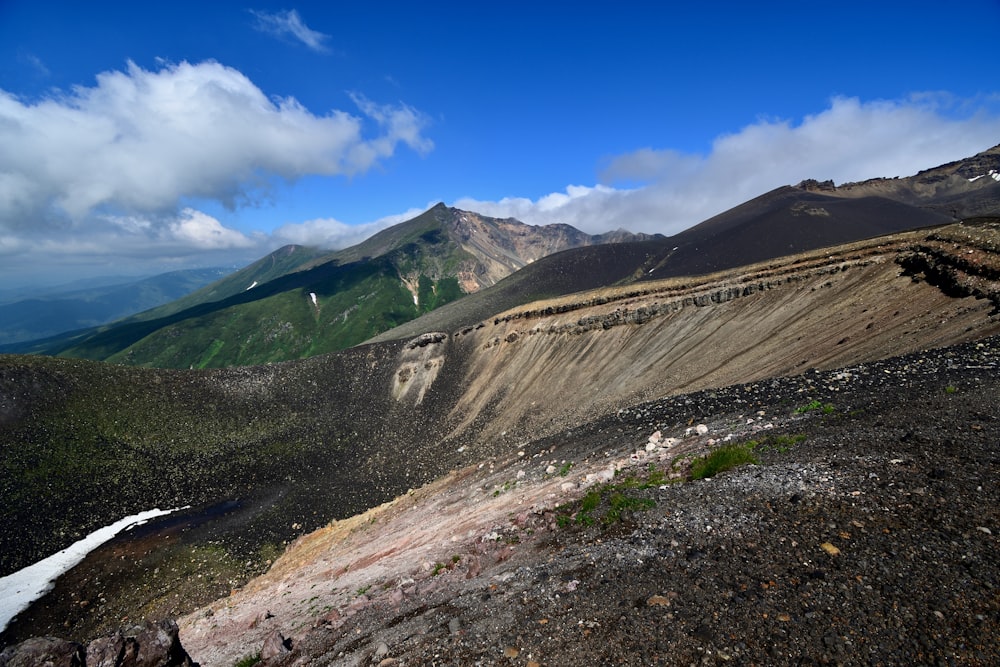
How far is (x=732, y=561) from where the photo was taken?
29.8 ft

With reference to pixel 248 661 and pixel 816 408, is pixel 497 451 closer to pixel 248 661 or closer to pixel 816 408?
pixel 816 408

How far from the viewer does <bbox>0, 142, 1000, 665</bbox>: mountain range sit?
10.2 m

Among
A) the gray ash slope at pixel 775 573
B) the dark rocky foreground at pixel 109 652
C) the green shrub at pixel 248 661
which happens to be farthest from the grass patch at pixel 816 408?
the dark rocky foreground at pixel 109 652

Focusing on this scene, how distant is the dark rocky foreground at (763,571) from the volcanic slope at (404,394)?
13294 mm

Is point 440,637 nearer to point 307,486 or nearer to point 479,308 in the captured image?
point 307,486

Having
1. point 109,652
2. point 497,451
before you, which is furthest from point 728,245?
point 109,652

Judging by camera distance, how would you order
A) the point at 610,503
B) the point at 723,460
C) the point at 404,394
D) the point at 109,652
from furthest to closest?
1. the point at 404,394
2. the point at 723,460
3. the point at 610,503
4. the point at 109,652

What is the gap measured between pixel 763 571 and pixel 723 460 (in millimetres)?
5327

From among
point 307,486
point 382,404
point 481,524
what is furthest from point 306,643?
point 382,404

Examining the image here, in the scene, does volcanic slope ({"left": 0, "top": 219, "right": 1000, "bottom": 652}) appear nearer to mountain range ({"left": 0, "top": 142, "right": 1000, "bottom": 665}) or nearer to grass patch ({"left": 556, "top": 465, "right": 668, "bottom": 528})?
mountain range ({"left": 0, "top": 142, "right": 1000, "bottom": 665})

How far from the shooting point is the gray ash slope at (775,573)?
22.5 feet

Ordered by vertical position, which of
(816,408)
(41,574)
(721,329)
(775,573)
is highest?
(721,329)

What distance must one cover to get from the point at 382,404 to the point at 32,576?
30.8 m

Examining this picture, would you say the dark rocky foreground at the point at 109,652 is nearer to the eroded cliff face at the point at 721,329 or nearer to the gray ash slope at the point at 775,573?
the gray ash slope at the point at 775,573
